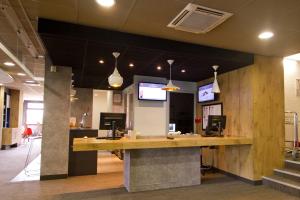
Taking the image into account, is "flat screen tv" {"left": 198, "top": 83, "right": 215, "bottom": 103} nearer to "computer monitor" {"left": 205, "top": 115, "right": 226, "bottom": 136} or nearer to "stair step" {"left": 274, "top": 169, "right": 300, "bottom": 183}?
"computer monitor" {"left": 205, "top": 115, "right": 226, "bottom": 136}

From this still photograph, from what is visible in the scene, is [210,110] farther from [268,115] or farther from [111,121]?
[111,121]

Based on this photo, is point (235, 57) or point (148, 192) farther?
point (235, 57)

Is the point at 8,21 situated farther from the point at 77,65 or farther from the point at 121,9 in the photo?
the point at 121,9

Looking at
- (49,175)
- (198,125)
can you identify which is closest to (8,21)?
(49,175)

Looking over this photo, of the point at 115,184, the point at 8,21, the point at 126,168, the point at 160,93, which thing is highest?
the point at 8,21

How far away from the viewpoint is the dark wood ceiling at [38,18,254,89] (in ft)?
11.3

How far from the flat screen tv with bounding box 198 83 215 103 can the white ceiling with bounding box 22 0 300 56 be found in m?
2.22

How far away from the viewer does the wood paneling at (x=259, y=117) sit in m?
4.74

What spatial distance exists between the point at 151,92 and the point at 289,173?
378 centimetres

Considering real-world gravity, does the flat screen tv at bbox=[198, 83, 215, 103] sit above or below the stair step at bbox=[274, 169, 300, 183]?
above

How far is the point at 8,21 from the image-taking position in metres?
3.81

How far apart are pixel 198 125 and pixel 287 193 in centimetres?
318

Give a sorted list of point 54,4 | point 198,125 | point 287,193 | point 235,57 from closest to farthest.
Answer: point 54,4 < point 287,193 < point 235,57 < point 198,125

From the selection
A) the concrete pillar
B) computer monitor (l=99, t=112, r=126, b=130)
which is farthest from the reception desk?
the concrete pillar
